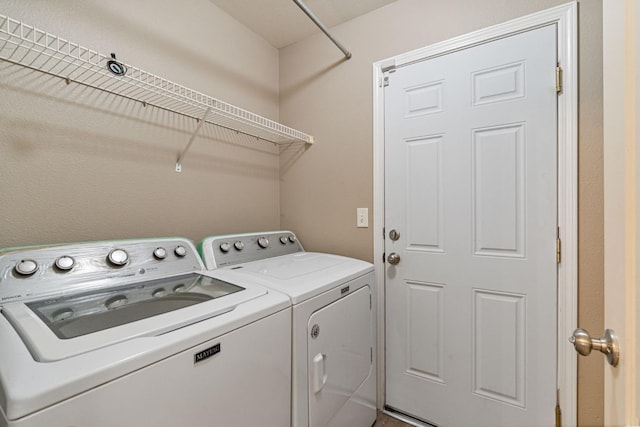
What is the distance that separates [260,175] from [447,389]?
190 centimetres

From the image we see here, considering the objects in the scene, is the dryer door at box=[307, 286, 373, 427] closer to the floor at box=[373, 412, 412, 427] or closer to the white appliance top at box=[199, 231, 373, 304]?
the white appliance top at box=[199, 231, 373, 304]

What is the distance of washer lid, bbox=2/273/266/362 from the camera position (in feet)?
2.08

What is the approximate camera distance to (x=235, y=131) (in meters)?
1.92

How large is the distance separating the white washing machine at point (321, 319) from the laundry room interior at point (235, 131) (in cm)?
28

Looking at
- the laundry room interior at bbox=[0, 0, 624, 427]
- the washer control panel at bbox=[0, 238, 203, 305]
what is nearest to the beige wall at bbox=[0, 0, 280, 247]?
the laundry room interior at bbox=[0, 0, 624, 427]

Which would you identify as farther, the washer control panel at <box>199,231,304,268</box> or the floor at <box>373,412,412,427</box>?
the floor at <box>373,412,412,427</box>

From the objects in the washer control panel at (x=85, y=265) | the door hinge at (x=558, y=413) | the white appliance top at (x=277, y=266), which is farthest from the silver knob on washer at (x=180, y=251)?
the door hinge at (x=558, y=413)

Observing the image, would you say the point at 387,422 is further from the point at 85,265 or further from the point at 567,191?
the point at 85,265

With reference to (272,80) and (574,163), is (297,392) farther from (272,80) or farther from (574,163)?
(272,80)

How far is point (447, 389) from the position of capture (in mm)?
1569

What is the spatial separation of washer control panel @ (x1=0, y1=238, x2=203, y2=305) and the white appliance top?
155 mm

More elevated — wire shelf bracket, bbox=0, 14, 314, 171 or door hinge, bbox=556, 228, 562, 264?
wire shelf bracket, bbox=0, 14, 314, 171

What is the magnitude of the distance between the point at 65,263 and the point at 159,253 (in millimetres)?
323

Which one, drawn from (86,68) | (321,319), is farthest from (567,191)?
(86,68)
